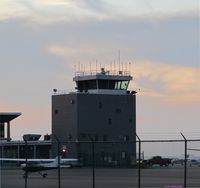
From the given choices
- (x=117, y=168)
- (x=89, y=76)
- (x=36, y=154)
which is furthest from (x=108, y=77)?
(x=117, y=168)

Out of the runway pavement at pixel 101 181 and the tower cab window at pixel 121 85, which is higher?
the tower cab window at pixel 121 85

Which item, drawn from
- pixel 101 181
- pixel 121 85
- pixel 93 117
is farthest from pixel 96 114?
pixel 101 181

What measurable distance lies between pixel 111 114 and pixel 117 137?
4837 mm

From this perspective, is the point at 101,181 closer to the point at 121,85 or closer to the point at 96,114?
the point at 96,114

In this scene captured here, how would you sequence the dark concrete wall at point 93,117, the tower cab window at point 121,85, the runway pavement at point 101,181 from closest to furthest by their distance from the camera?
1. the runway pavement at point 101,181
2. the dark concrete wall at point 93,117
3. the tower cab window at point 121,85

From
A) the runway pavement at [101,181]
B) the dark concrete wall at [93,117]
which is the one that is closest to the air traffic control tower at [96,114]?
the dark concrete wall at [93,117]

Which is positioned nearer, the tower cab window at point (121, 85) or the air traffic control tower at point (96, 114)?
the air traffic control tower at point (96, 114)

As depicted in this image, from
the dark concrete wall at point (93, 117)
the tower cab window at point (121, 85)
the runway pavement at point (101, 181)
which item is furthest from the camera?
the tower cab window at point (121, 85)

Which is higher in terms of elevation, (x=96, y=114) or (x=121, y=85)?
(x=121, y=85)

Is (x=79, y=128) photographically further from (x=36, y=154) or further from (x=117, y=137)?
(x=36, y=154)

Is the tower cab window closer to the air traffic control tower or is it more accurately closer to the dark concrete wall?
the air traffic control tower

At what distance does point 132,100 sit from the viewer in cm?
12975

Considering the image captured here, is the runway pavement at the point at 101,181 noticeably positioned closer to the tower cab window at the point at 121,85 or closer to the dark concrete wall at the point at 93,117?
the dark concrete wall at the point at 93,117

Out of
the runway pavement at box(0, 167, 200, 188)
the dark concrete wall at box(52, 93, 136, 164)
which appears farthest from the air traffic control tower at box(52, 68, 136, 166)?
the runway pavement at box(0, 167, 200, 188)
